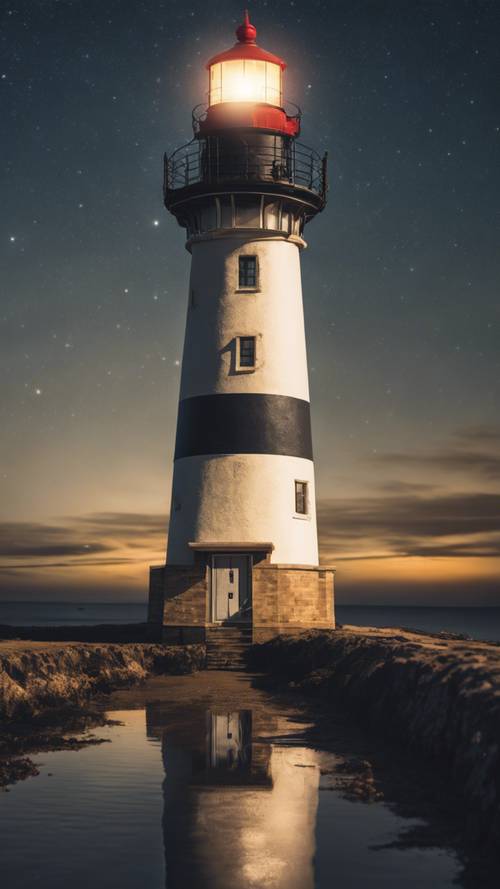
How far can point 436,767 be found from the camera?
14.3 m

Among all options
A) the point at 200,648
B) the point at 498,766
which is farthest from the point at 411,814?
the point at 200,648

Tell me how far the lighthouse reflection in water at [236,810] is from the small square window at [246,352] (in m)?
15.2

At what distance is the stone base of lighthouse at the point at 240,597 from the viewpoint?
1219 inches

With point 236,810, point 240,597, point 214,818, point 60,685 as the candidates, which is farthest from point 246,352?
point 214,818

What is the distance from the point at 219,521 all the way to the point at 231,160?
36.2 feet

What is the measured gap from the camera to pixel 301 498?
32594 millimetres

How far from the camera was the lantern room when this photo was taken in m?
32.8

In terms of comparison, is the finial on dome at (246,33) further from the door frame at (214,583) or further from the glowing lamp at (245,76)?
the door frame at (214,583)

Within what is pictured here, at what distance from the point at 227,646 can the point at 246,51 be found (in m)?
18.0

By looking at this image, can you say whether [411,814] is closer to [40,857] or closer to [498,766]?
[498,766]

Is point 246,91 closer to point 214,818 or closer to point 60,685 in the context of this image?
point 60,685

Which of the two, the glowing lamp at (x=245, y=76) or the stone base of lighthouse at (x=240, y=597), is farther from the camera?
the glowing lamp at (x=245, y=76)

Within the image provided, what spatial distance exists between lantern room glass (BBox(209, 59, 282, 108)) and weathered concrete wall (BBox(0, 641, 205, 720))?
54.7ft

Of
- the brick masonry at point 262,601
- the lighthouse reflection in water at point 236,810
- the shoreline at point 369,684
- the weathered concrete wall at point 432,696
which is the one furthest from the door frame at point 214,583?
the lighthouse reflection in water at point 236,810
